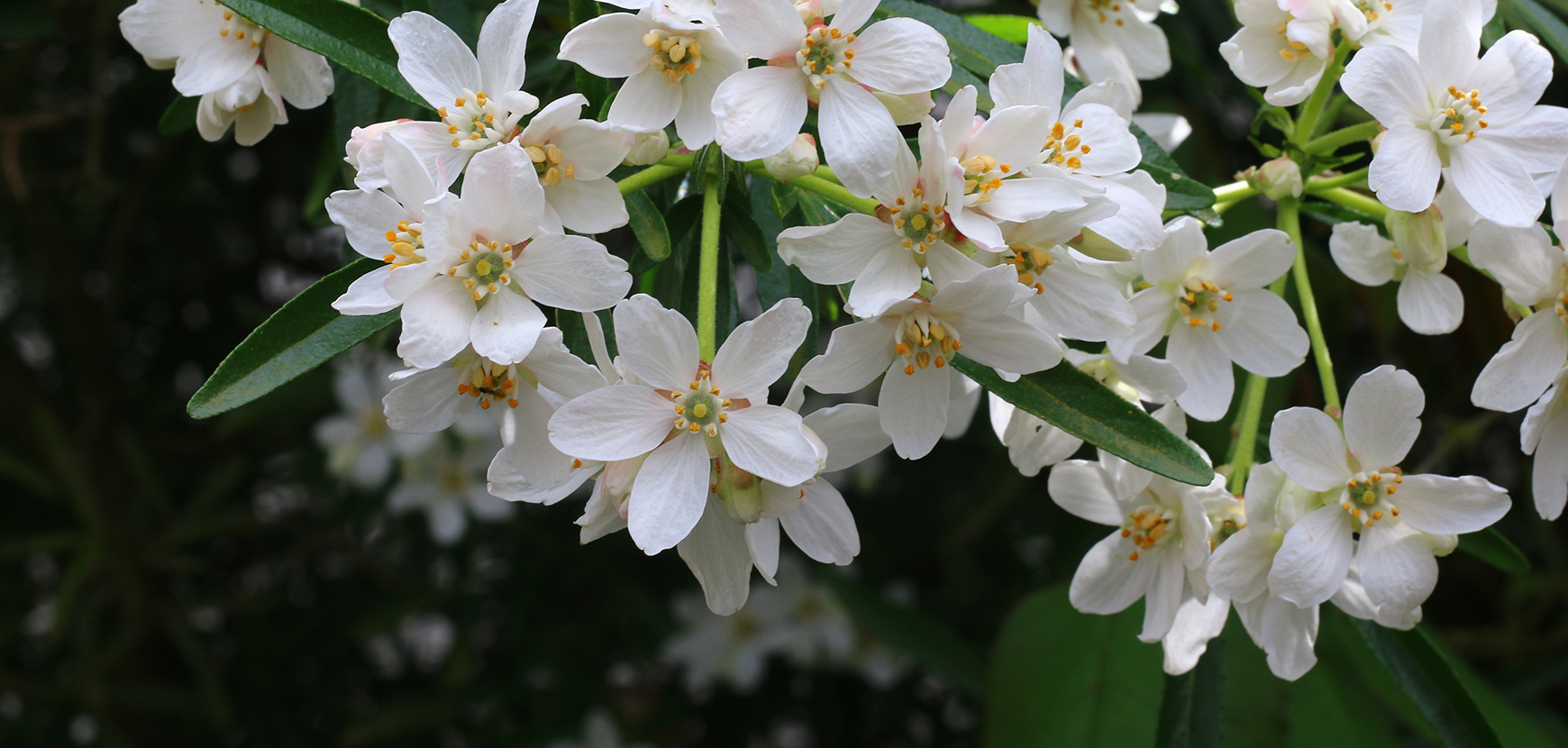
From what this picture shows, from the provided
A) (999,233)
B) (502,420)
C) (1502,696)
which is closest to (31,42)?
(502,420)

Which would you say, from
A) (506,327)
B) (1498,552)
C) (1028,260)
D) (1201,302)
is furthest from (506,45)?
(1498,552)

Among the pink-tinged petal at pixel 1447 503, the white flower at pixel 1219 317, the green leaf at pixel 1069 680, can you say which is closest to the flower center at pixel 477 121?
the white flower at pixel 1219 317

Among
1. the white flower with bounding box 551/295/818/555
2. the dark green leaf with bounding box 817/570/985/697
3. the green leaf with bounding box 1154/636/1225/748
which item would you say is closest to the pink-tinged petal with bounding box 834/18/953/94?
the white flower with bounding box 551/295/818/555

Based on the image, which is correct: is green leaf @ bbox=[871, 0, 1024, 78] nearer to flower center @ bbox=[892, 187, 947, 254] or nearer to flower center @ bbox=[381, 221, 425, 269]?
flower center @ bbox=[892, 187, 947, 254]

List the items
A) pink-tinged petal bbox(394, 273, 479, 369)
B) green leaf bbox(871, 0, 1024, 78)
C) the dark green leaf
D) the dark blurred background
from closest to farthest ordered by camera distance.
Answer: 1. pink-tinged petal bbox(394, 273, 479, 369)
2. green leaf bbox(871, 0, 1024, 78)
3. the dark green leaf
4. the dark blurred background

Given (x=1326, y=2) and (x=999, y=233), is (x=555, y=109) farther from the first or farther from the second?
(x=1326, y=2)

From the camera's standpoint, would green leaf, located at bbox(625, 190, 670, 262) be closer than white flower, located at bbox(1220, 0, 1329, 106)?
Yes
